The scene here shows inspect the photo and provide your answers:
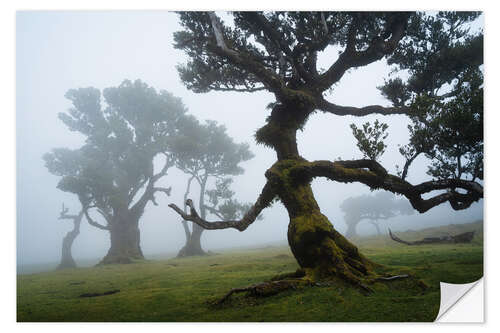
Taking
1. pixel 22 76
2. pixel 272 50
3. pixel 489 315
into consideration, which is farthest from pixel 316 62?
pixel 22 76

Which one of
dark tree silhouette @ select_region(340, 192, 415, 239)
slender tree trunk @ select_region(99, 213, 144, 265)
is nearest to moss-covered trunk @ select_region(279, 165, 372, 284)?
slender tree trunk @ select_region(99, 213, 144, 265)

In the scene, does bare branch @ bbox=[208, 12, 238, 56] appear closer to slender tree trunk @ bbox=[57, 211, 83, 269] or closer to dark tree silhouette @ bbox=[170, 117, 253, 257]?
dark tree silhouette @ bbox=[170, 117, 253, 257]

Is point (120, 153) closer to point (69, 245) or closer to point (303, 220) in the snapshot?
point (69, 245)

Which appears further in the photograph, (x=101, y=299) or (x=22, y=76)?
(x=22, y=76)

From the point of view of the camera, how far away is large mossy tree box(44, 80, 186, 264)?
63.8 ft

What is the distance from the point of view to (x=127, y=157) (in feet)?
69.8

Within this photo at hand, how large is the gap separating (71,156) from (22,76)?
15310 mm

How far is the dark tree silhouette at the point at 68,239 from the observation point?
1650 cm

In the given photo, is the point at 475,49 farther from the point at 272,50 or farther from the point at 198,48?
the point at 198,48

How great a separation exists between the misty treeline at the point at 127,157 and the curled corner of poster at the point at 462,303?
566 inches

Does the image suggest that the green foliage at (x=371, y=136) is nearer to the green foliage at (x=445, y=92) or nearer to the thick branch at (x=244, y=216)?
the green foliage at (x=445, y=92)

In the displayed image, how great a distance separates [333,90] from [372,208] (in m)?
40.1

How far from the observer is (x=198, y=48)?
1071cm

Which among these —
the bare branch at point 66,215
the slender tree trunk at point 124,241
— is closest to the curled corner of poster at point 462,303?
the slender tree trunk at point 124,241
